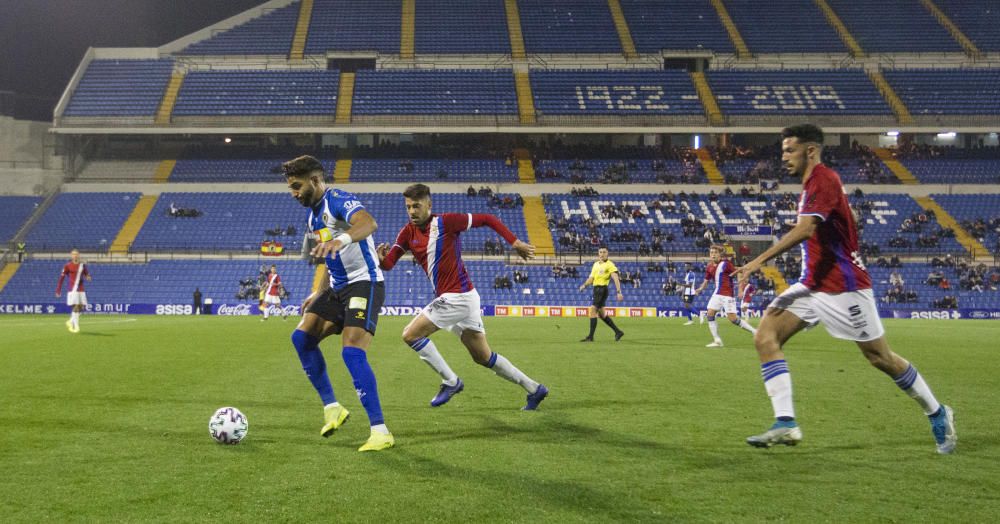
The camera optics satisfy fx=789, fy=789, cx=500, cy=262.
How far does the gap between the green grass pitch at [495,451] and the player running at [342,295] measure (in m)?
0.43

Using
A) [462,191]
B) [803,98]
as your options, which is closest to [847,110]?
[803,98]

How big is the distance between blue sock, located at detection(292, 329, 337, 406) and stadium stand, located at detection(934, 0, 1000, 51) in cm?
6655

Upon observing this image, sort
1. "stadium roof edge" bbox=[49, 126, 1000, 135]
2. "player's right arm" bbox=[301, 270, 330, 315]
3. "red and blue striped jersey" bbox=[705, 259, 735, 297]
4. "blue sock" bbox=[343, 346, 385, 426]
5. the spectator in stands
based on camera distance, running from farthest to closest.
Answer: "stadium roof edge" bbox=[49, 126, 1000, 135]
the spectator in stands
"red and blue striped jersey" bbox=[705, 259, 735, 297]
"player's right arm" bbox=[301, 270, 330, 315]
"blue sock" bbox=[343, 346, 385, 426]

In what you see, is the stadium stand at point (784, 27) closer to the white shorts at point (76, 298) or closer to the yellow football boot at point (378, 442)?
the white shorts at point (76, 298)

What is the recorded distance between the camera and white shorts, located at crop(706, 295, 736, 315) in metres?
Result: 19.8

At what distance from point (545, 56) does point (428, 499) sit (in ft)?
192

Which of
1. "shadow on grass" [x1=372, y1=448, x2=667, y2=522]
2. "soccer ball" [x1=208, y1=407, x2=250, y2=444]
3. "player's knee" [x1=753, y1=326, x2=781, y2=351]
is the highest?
"player's knee" [x1=753, y1=326, x2=781, y2=351]

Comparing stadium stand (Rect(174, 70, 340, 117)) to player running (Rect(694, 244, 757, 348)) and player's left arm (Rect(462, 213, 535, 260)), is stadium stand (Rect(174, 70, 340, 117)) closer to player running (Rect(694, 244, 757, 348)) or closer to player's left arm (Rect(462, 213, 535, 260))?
player running (Rect(694, 244, 757, 348))

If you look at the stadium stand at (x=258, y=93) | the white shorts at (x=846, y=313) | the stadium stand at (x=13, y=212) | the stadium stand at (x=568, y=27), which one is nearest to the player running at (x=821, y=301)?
the white shorts at (x=846, y=313)

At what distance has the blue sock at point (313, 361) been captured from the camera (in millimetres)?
7434

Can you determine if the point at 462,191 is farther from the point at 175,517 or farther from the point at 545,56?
the point at 175,517

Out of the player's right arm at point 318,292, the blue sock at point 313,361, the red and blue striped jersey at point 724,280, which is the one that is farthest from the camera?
the red and blue striped jersey at point 724,280

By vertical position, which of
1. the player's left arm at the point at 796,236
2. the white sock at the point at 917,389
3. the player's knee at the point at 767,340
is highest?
the player's left arm at the point at 796,236

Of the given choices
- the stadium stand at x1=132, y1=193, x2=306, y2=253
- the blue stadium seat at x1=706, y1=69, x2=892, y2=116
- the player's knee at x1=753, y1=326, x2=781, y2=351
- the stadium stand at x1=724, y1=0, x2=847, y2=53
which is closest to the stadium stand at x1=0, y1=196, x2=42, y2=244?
the stadium stand at x1=132, y1=193, x2=306, y2=253
